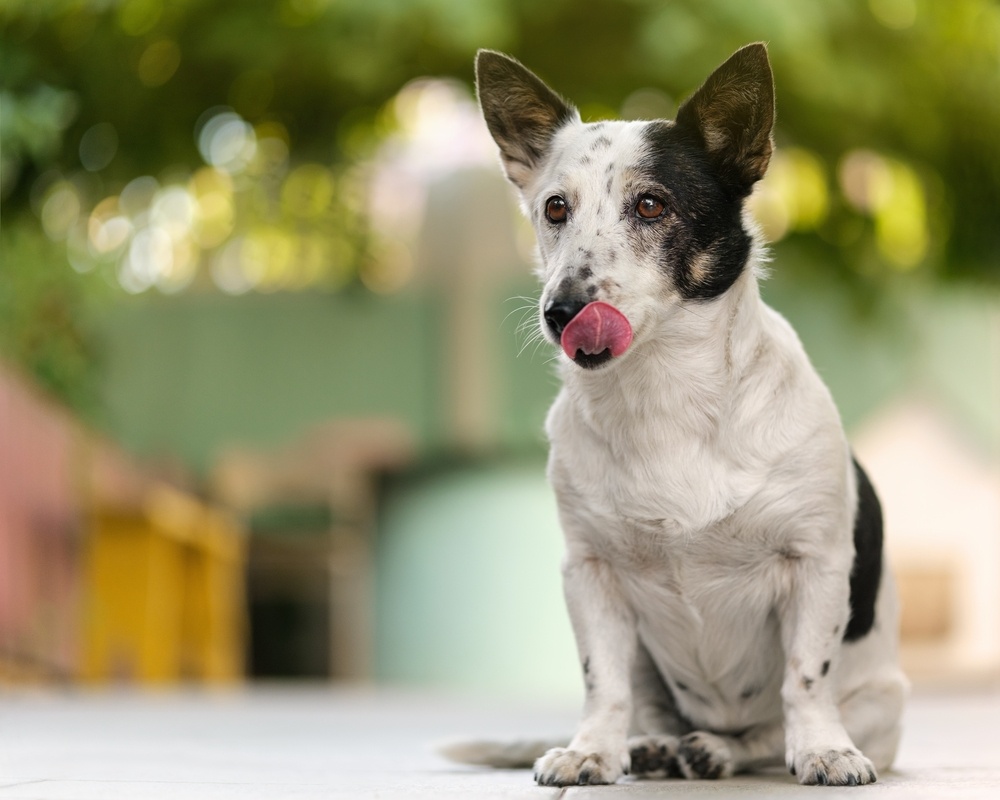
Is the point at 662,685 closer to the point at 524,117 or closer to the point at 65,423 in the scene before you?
the point at 524,117

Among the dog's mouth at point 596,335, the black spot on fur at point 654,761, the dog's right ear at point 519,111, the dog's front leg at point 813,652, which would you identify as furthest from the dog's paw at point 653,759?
the dog's right ear at point 519,111

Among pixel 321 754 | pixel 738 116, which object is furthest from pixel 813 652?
pixel 321 754

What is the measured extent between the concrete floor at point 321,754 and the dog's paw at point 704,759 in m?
0.07

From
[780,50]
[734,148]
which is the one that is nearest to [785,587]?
[734,148]

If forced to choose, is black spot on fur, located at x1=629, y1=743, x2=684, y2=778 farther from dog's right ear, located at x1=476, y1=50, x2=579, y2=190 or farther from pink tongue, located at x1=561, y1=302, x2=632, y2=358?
dog's right ear, located at x1=476, y1=50, x2=579, y2=190

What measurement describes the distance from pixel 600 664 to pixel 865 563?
58 centimetres

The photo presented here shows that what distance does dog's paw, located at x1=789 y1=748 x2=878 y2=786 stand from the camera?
91.9 inches

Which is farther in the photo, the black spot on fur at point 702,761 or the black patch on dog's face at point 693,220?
the black spot on fur at point 702,761

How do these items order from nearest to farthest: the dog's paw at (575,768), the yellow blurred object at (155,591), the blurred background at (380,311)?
the dog's paw at (575,768)
the blurred background at (380,311)
the yellow blurred object at (155,591)

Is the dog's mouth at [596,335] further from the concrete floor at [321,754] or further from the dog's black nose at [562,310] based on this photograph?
the concrete floor at [321,754]

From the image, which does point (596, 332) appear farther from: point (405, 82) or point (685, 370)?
point (405, 82)

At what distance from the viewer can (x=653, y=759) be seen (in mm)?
2660

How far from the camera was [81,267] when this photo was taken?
8406mm

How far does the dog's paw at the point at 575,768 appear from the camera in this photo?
240 centimetres
